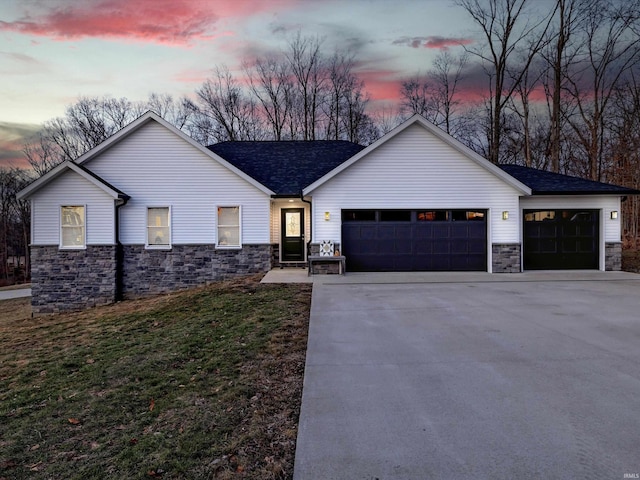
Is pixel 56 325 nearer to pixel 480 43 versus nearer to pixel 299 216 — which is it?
pixel 299 216

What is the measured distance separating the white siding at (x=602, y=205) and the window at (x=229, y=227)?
35.7 feet

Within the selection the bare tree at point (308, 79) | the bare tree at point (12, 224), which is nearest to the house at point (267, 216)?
the bare tree at point (308, 79)

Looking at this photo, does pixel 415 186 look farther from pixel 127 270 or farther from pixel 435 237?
pixel 127 270

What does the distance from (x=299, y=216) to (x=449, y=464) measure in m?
13.3

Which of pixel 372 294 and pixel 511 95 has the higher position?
pixel 511 95

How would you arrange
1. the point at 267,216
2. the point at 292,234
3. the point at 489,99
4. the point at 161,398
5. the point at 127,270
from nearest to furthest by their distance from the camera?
1. the point at 161,398
2. the point at 127,270
3. the point at 267,216
4. the point at 292,234
5. the point at 489,99

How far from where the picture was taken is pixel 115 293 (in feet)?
44.6

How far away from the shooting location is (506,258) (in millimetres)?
13570

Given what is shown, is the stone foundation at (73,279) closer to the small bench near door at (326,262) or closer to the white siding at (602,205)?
the small bench near door at (326,262)

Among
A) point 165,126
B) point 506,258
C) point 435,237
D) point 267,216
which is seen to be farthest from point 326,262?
point 165,126

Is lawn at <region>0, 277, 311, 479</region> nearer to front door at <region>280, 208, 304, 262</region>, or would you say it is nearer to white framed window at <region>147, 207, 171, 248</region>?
white framed window at <region>147, 207, 171, 248</region>

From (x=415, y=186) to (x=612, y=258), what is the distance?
25.4 ft

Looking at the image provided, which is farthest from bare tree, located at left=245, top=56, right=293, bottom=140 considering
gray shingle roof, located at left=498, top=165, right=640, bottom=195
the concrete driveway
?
the concrete driveway

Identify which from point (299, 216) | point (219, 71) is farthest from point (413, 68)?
point (299, 216)
